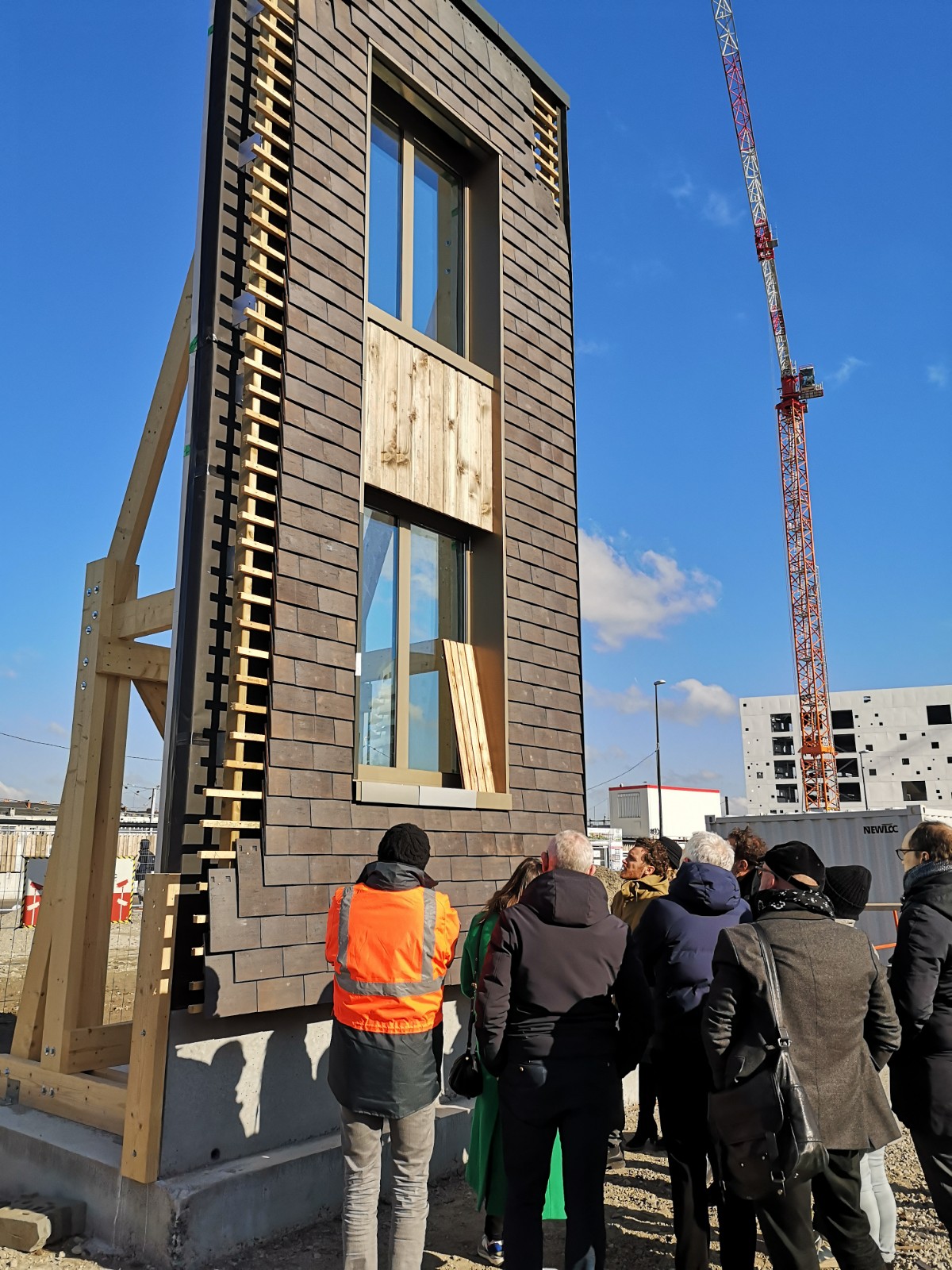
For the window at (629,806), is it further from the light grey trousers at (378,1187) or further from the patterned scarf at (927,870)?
the light grey trousers at (378,1187)

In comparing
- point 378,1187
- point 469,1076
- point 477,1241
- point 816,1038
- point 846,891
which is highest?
point 846,891

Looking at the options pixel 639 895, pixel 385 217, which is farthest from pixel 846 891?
pixel 385 217

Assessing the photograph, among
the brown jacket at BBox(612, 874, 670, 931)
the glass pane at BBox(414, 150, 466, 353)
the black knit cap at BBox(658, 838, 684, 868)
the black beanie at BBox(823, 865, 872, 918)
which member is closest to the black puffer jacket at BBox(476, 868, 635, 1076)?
the black beanie at BBox(823, 865, 872, 918)

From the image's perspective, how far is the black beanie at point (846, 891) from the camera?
4.36 m

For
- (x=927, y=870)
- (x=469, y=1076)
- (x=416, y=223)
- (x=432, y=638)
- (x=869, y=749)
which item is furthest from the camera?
(x=869, y=749)

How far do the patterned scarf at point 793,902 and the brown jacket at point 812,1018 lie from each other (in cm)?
4

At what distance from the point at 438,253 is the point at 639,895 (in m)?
4.99

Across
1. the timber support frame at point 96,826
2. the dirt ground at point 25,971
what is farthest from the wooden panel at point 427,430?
the dirt ground at point 25,971

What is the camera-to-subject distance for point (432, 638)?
251 inches

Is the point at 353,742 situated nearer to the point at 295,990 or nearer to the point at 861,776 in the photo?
the point at 295,990

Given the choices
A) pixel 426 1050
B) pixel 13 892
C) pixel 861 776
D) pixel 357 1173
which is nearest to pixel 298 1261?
pixel 357 1173

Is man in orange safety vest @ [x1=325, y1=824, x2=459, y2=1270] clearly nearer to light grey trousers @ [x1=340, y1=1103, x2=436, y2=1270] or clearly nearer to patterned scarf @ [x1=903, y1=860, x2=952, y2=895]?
light grey trousers @ [x1=340, y1=1103, x2=436, y2=1270]

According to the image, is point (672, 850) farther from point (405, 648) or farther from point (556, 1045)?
point (556, 1045)

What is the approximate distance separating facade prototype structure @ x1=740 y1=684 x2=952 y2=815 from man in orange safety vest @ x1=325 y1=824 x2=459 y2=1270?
75924 millimetres
